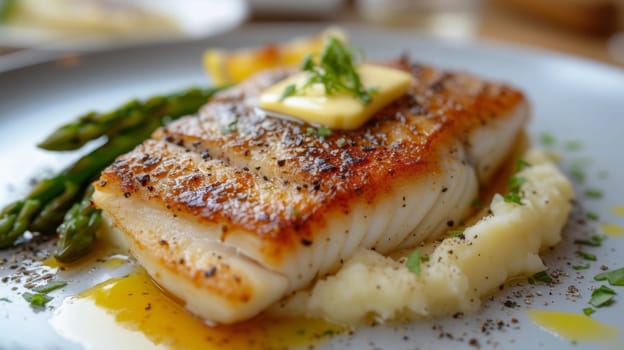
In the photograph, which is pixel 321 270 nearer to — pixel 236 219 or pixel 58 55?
pixel 236 219

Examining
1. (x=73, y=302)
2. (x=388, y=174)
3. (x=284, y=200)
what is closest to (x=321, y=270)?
(x=284, y=200)

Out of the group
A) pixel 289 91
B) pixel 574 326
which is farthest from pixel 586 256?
pixel 289 91

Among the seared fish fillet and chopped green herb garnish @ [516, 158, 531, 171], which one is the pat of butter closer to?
the seared fish fillet

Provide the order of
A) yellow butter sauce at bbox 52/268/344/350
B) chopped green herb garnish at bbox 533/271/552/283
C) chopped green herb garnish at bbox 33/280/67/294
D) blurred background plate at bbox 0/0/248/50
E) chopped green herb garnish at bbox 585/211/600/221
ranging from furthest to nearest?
blurred background plate at bbox 0/0/248/50 → chopped green herb garnish at bbox 585/211/600/221 → chopped green herb garnish at bbox 533/271/552/283 → chopped green herb garnish at bbox 33/280/67/294 → yellow butter sauce at bbox 52/268/344/350

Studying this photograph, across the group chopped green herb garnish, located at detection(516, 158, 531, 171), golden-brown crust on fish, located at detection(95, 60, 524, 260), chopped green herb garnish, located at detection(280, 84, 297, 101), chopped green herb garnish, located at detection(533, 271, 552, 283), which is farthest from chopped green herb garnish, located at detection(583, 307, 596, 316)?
chopped green herb garnish, located at detection(280, 84, 297, 101)

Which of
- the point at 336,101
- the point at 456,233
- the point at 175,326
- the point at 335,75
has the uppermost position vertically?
the point at 335,75

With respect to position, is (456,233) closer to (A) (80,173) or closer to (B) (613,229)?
(B) (613,229)

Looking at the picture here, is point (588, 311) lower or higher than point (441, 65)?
lower

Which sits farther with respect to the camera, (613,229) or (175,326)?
(613,229)
